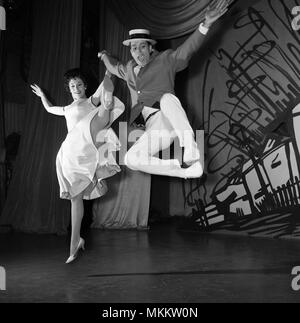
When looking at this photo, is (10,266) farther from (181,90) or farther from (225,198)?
(181,90)

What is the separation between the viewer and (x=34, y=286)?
2.81 metres

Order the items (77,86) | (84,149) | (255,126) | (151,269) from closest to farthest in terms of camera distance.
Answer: (151,269) < (84,149) < (77,86) < (255,126)

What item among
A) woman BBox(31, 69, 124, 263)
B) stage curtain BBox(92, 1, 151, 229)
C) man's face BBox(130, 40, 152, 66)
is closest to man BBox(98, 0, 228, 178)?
man's face BBox(130, 40, 152, 66)

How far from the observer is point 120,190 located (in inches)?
217

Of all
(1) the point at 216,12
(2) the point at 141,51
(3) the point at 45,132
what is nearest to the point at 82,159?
(2) the point at 141,51

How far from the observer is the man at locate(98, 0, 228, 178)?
3145 mm

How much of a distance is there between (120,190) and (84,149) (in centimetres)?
219

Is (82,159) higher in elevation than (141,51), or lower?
lower

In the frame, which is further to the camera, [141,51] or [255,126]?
[255,126]

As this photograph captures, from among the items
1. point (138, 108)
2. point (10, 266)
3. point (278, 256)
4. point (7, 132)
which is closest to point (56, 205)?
point (7, 132)

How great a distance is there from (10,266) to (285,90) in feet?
9.50

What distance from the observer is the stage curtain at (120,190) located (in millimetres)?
5402

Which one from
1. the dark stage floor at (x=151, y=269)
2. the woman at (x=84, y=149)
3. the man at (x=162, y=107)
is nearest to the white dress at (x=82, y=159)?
the woman at (x=84, y=149)

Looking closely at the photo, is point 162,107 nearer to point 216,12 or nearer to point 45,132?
point 216,12
